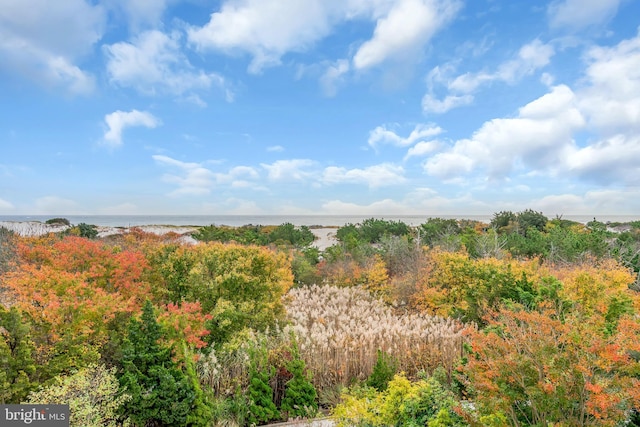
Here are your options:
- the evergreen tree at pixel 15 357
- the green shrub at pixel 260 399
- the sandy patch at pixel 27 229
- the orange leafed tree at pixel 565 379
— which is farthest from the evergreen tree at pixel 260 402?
the sandy patch at pixel 27 229

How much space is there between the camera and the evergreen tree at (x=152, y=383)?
483 centimetres

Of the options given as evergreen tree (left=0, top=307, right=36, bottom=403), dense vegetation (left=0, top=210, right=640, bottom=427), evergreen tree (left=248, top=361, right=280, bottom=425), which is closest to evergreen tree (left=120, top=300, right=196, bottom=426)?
dense vegetation (left=0, top=210, right=640, bottom=427)

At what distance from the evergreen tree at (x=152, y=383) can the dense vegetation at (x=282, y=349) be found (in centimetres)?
2

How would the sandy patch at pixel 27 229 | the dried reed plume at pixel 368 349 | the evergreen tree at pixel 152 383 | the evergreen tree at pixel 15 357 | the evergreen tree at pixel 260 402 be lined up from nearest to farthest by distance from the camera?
the evergreen tree at pixel 15 357
the evergreen tree at pixel 152 383
the evergreen tree at pixel 260 402
the dried reed plume at pixel 368 349
the sandy patch at pixel 27 229

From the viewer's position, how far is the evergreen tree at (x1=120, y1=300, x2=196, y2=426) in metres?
4.83

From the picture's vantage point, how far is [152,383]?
494 centimetres

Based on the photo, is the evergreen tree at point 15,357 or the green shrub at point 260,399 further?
the green shrub at point 260,399

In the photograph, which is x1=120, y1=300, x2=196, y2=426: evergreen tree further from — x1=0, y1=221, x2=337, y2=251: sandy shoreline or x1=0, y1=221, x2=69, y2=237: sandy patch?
x1=0, y1=221, x2=69, y2=237: sandy patch

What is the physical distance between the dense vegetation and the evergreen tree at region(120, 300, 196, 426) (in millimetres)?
22

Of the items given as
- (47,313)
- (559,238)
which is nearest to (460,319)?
(47,313)

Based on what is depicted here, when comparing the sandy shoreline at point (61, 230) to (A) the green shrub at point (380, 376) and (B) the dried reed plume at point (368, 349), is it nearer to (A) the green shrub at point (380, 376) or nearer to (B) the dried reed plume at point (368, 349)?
(B) the dried reed plume at point (368, 349)

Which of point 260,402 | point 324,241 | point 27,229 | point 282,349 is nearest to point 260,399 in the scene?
point 260,402

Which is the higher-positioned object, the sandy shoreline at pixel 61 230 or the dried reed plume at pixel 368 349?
the sandy shoreline at pixel 61 230

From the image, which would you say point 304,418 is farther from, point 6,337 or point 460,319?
point 460,319
